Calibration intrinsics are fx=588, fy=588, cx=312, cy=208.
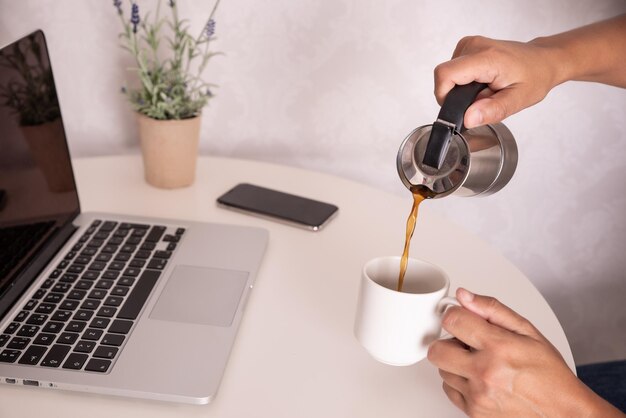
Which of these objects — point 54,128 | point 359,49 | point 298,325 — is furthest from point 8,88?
point 359,49

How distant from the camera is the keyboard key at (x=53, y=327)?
0.65m

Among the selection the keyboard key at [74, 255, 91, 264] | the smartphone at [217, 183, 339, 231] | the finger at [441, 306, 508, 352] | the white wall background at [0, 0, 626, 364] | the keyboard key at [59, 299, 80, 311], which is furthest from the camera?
the white wall background at [0, 0, 626, 364]

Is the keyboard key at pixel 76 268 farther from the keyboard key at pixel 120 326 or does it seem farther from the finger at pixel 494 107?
the finger at pixel 494 107

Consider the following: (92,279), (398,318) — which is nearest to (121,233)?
(92,279)

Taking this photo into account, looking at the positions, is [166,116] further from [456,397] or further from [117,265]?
[456,397]

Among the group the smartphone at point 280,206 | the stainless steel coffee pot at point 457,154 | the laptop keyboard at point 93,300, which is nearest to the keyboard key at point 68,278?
the laptop keyboard at point 93,300

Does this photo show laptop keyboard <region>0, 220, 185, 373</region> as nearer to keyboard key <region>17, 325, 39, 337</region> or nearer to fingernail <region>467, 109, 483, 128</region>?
keyboard key <region>17, 325, 39, 337</region>

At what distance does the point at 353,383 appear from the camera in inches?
25.2

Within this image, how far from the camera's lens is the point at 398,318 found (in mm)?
606

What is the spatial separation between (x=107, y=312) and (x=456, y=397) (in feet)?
1.34

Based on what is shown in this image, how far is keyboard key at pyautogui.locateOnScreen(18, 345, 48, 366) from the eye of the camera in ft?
1.99

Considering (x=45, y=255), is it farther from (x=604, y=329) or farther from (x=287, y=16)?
(x=604, y=329)

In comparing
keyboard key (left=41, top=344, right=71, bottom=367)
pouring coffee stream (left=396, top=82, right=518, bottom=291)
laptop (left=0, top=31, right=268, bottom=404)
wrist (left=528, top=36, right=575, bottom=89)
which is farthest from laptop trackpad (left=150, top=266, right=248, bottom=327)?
wrist (left=528, top=36, right=575, bottom=89)

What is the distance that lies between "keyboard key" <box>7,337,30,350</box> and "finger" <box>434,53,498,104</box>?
1.78 feet
